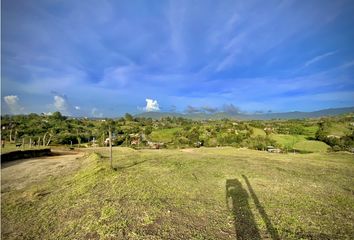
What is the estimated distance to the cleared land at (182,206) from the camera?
20.1 feet

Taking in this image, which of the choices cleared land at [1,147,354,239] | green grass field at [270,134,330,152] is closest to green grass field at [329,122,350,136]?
green grass field at [270,134,330,152]

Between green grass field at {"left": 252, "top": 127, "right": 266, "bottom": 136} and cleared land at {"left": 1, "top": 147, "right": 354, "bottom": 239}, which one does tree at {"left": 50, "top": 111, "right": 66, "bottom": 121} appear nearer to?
green grass field at {"left": 252, "top": 127, "right": 266, "bottom": 136}

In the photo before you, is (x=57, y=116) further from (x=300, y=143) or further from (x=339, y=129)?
(x=339, y=129)

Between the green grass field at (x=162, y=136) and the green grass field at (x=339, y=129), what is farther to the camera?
the green grass field at (x=162, y=136)

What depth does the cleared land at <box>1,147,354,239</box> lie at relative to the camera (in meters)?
6.12

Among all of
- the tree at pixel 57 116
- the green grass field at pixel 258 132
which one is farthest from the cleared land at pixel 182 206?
the tree at pixel 57 116

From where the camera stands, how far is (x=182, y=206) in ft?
25.5

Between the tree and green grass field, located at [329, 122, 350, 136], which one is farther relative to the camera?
the tree

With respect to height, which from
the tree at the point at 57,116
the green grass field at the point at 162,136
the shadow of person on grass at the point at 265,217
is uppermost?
the tree at the point at 57,116

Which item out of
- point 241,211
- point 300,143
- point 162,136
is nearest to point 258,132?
point 300,143

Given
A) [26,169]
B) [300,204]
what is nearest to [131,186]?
[300,204]

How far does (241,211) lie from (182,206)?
1984 millimetres

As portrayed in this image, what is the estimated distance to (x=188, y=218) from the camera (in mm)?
6844

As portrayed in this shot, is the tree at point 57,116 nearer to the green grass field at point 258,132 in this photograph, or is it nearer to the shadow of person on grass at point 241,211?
the green grass field at point 258,132
